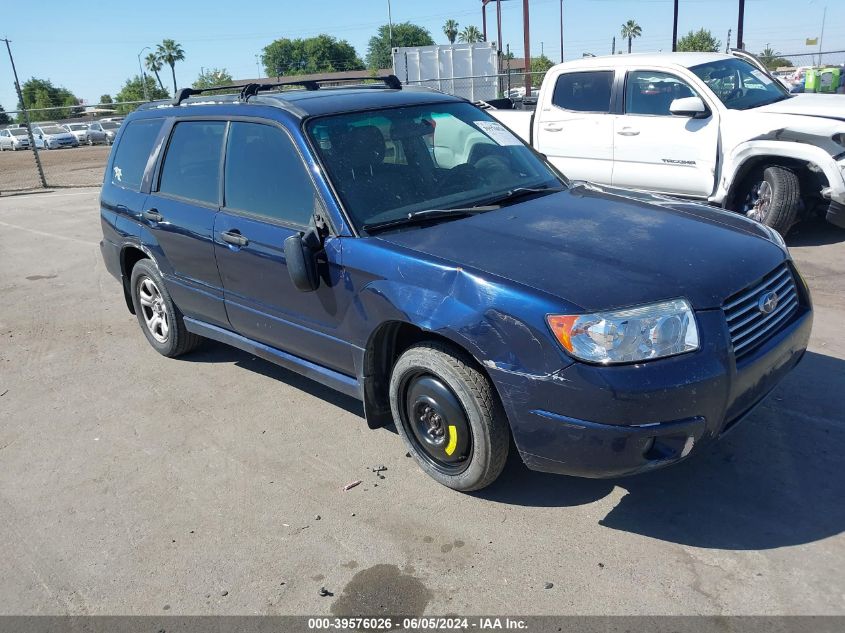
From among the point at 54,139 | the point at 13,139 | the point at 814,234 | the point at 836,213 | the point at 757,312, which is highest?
the point at 757,312

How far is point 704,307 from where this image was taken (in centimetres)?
297

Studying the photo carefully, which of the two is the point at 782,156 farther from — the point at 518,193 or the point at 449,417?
the point at 449,417

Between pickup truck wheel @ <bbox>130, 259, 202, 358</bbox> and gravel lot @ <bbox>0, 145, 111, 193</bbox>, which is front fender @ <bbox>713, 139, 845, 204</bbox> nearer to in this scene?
pickup truck wheel @ <bbox>130, 259, 202, 358</bbox>

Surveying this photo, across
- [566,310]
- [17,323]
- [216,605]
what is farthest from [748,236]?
[17,323]

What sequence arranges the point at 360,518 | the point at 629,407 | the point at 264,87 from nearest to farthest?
the point at 629,407 < the point at 360,518 < the point at 264,87

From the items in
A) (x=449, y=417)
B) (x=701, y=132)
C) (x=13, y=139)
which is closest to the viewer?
(x=449, y=417)

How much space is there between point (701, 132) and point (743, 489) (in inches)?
207

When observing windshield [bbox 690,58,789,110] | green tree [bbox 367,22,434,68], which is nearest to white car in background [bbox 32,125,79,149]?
windshield [bbox 690,58,789,110]

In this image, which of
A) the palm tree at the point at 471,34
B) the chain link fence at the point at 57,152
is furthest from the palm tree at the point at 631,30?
the chain link fence at the point at 57,152

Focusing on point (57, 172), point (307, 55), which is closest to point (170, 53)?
point (307, 55)

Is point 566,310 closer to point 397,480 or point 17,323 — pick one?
point 397,480

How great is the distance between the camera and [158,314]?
5.70 meters

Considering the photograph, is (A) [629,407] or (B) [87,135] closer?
(A) [629,407]

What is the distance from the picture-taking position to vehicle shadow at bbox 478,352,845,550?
3154 mm
